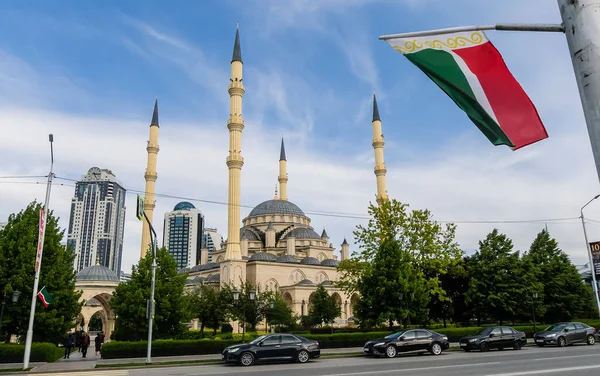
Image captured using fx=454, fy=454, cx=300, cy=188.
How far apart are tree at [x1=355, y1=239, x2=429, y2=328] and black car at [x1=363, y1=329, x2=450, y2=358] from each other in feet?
22.0

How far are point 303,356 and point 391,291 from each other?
1092 cm

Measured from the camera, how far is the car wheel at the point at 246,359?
18.5 meters

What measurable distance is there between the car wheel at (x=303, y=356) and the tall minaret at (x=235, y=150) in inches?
1173

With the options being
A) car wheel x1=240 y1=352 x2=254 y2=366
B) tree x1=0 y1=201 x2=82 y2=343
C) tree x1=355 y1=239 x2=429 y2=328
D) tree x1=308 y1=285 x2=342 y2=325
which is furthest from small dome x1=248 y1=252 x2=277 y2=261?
car wheel x1=240 y1=352 x2=254 y2=366

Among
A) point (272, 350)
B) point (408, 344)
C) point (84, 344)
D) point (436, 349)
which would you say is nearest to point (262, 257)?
point (84, 344)

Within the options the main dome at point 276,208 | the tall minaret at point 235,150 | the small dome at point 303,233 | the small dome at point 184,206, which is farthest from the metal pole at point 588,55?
the small dome at point 184,206

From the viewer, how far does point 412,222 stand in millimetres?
32719

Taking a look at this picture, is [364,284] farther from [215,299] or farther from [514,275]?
[215,299]

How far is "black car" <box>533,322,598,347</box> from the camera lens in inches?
987

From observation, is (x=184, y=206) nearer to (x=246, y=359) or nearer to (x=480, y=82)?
(x=246, y=359)

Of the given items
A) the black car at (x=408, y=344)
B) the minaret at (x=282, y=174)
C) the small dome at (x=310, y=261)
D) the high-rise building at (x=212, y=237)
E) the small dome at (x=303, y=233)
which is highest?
the high-rise building at (x=212, y=237)

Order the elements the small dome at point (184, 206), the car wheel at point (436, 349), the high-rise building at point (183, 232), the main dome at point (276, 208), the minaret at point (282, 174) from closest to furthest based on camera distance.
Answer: the car wheel at point (436, 349) → the main dome at point (276, 208) → the minaret at point (282, 174) → the high-rise building at point (183, 232) → the small dome at point (184, 206)

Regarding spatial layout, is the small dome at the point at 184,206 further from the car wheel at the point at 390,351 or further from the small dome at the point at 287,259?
the car wheel at the point at 390,351

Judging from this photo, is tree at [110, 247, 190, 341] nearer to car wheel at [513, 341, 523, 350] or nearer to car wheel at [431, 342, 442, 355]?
car wheel at [431, 342, 442, 355]
